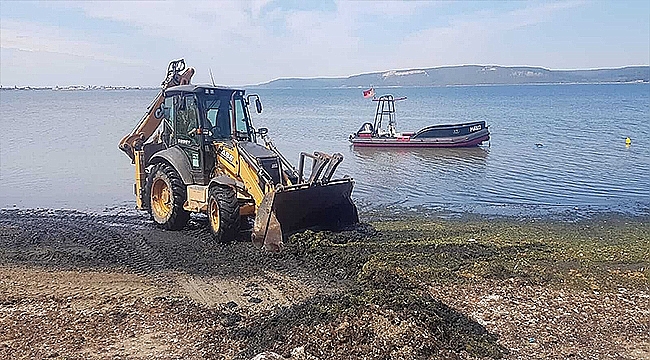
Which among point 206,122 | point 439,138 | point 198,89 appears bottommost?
point 439,138

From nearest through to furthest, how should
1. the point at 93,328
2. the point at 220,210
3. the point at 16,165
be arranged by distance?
the point at 93,328
the point at 220,210
the point at 16,165

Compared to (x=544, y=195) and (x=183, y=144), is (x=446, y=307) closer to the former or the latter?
(x=183, y=144)

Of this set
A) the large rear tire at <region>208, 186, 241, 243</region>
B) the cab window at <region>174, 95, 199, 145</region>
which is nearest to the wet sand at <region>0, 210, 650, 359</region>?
the large rear tire at <region>208, 186, 241, 243</region>

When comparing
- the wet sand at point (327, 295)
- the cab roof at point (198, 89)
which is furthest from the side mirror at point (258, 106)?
the wet sand at point (327, 295)

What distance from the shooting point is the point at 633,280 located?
27.5ft

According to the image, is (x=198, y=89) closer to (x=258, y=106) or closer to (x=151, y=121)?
(x=258, y=106)

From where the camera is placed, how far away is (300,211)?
9664 millimetres

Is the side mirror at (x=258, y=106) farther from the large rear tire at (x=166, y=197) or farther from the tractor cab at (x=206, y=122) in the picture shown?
the large rear tire at (x=166, y=197)

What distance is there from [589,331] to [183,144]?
24.0 feet

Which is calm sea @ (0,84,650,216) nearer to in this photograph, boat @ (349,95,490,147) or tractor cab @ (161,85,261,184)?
boat @ (349,95,490,147)

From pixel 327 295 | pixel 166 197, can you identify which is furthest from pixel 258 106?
pixel 327 295

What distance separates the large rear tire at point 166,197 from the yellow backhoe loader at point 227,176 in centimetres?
2

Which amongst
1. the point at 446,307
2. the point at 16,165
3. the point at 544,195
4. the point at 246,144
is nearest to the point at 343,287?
the point at 446,307

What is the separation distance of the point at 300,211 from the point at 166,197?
3417mm
